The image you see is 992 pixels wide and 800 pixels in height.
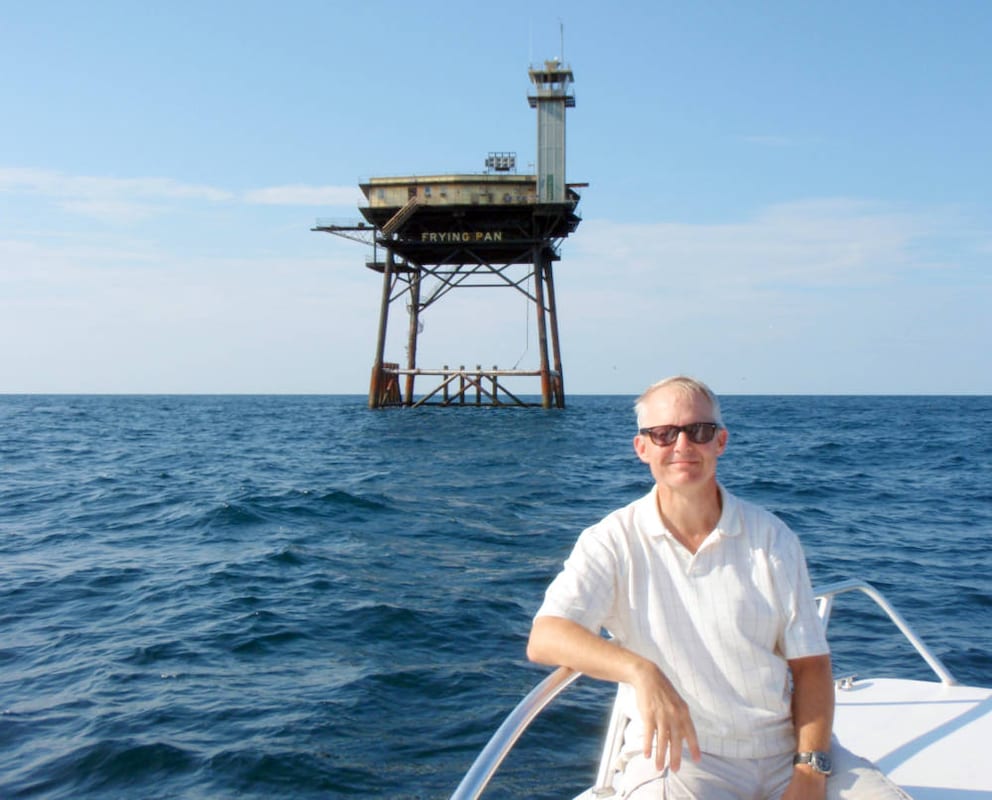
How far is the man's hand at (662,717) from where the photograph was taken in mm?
2434

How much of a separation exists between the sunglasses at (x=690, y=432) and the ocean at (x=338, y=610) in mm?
2735

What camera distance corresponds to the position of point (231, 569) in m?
9.96

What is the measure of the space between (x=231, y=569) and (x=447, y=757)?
5450 mm

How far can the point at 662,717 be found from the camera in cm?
245

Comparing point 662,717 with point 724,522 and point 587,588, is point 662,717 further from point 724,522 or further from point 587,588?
point 724,522

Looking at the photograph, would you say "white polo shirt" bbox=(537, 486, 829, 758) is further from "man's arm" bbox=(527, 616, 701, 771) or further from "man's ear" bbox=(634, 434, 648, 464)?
"man's ear" bbox=(634, 434, 648, 464)

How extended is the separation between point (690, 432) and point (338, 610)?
19.8 ft

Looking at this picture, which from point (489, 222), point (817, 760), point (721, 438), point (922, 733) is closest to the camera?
point (817, 760)

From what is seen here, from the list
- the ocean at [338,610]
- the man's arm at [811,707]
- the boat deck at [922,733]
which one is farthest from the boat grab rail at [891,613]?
the ocean at [338,610]

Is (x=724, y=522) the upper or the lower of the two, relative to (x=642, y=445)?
lower

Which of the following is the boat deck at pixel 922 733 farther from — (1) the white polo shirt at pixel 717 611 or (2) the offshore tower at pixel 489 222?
(2) the offshore tower at pixel 489 222

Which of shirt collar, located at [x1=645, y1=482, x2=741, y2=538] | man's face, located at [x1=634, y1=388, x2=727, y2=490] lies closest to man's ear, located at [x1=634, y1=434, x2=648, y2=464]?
man's face, located at [x1=634, y1=388, x2=727, y2=490]

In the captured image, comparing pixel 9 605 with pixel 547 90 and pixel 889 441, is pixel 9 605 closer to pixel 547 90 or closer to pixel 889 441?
pixel 889 441

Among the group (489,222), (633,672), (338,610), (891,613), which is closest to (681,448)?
(633,672)
